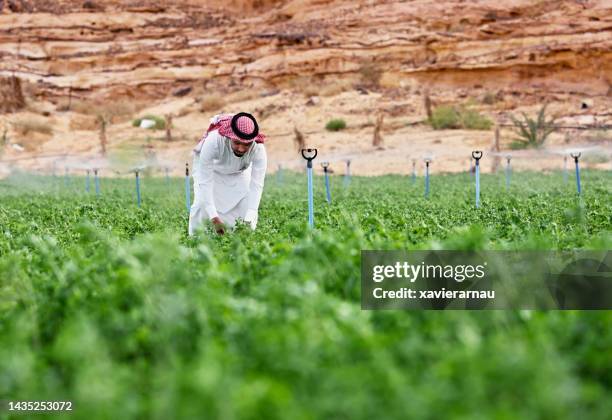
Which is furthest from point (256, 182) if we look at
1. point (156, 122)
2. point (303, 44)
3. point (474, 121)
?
point (303, 44)

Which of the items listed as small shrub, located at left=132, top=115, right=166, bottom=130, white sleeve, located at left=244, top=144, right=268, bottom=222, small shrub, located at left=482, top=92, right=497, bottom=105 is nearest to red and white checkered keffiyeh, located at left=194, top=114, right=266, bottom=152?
white sleeve, located at left=244, top=144, right=268, bottom=222

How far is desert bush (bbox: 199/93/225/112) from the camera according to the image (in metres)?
41.1

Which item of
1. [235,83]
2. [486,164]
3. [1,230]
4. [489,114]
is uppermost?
[235,83]

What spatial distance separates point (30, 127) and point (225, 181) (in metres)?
34.3

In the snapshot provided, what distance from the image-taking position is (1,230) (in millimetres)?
7707

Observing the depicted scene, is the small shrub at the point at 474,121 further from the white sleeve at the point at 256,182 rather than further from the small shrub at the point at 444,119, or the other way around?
the white sleeve at the point at 256,182

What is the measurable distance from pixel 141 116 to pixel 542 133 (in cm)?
2156

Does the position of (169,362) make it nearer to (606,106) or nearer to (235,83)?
(606,106)

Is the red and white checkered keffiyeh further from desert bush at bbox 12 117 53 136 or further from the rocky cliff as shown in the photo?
desert bush at bbox 12 117 53 136

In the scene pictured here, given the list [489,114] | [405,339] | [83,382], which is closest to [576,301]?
[405,339]
